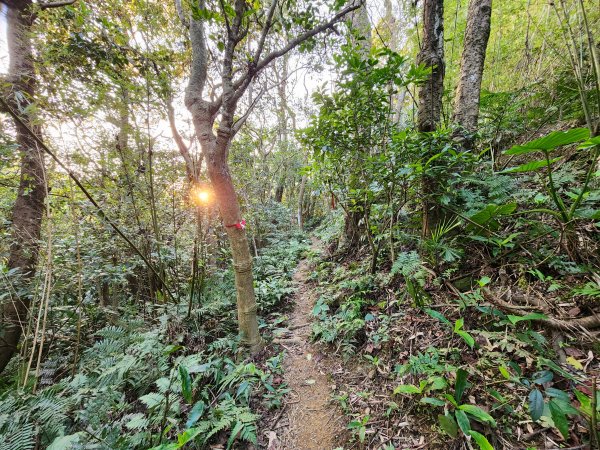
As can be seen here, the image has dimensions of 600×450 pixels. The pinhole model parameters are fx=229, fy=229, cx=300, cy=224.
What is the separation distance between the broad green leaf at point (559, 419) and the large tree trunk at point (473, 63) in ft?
10.0

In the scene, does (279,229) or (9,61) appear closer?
(9,61)

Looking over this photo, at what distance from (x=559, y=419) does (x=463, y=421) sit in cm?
45

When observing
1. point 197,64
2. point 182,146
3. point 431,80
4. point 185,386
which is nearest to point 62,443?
point 185,386

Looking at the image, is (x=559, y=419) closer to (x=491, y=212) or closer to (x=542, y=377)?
(x=542, y=377)

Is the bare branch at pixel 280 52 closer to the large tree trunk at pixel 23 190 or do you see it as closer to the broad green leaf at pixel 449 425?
the large tree trunk at pixel 23 190

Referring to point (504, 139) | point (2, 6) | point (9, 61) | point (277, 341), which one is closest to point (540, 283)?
point (504, 139)

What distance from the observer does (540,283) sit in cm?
197

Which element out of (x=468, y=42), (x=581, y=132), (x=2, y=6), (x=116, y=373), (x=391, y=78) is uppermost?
(x=2, y=6)

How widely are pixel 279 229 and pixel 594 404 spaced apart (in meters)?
10.3

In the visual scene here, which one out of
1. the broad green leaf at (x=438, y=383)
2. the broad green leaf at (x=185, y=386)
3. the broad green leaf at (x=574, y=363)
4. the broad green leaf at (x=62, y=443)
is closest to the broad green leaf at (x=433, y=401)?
the broad green leaf at (x=438, y=383)

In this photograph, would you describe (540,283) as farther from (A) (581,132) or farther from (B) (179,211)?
(B) (179,211)

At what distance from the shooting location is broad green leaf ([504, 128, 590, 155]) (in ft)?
4.62

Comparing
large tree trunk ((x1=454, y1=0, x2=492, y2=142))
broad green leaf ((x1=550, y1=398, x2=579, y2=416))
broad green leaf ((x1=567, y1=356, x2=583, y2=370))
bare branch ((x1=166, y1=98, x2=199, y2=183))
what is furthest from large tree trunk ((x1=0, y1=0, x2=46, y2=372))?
large tree trunk ((x1=454, y1=0, x2=492, y2=142))

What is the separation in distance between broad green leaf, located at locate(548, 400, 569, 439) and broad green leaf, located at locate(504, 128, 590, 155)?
141 cm
